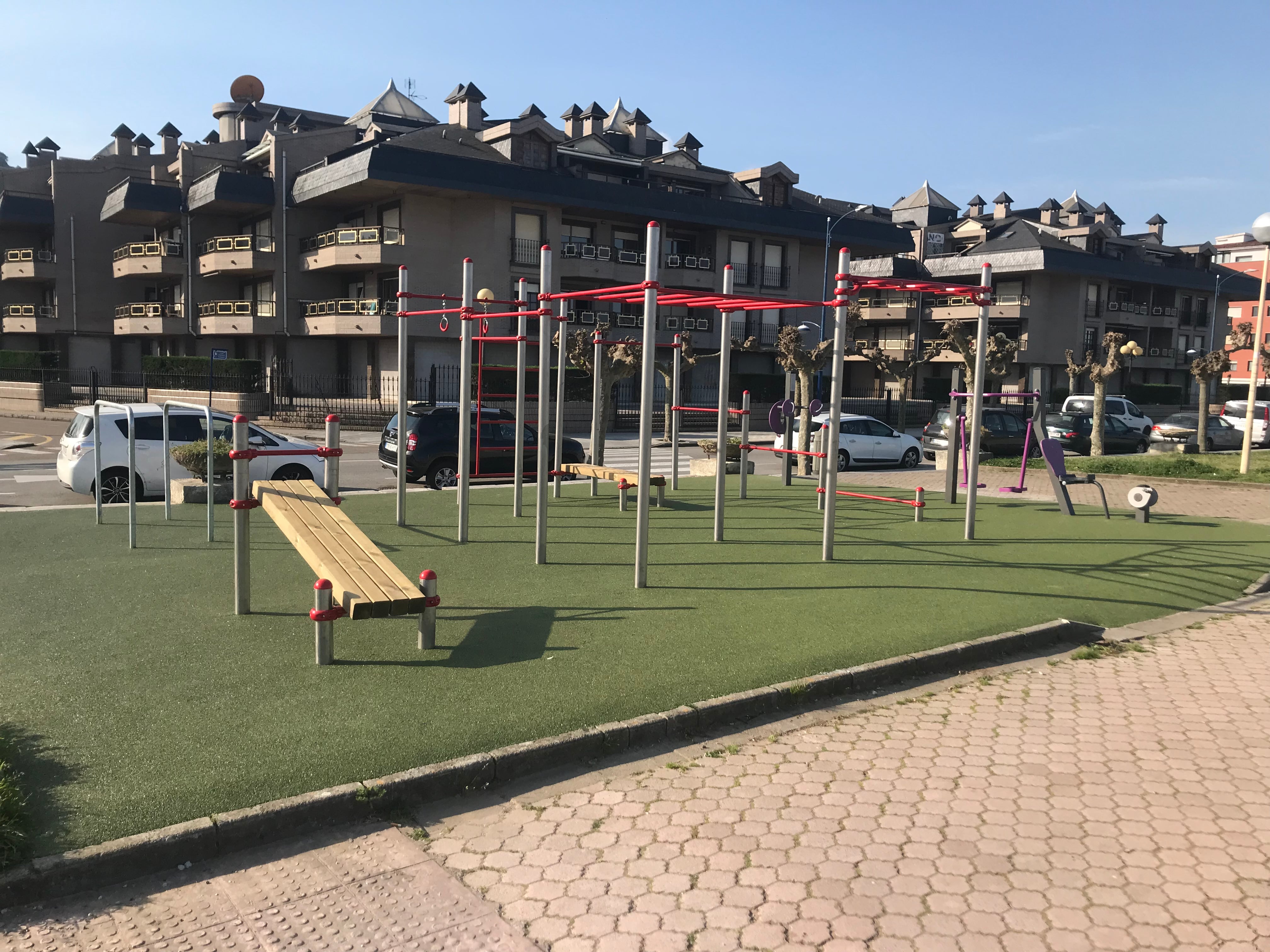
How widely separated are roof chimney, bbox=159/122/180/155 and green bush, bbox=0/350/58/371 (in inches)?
549

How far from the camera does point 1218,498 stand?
1638cm

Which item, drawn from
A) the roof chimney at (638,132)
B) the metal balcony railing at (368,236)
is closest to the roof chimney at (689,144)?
the roof chimney at (638,132)

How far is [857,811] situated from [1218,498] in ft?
48.5

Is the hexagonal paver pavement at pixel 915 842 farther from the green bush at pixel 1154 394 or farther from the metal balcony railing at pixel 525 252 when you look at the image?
the green bush at pixel 1154 394

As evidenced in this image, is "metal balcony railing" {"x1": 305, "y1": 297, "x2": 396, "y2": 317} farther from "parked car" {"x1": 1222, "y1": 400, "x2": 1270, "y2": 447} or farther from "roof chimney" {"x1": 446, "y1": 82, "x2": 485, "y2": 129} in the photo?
→ "parked car" {"x1": 1222, "y1": 400, "x2": 1270, "y2": 447}

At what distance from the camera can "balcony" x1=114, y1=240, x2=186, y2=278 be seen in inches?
1785

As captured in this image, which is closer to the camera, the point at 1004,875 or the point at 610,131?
the point at 1004,875

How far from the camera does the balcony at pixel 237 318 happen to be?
41688mm

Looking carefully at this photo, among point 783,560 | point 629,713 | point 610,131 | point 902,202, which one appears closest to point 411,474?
point 783,560

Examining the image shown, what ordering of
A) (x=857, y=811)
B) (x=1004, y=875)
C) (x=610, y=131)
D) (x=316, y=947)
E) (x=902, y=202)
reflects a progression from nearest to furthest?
(x=316, y=947) → (x=1004, y=875) → (x=857, y=811) → (x=610, y=131) → (x=902, y=202)

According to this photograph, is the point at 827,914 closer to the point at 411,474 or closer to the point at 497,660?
the point at 497,660

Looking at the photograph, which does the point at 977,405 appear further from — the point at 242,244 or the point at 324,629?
the point at 242,244

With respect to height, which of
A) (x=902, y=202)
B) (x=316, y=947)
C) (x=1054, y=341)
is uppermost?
(x=902, y=202)

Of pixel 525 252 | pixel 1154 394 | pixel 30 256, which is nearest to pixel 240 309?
pixel 525 252
